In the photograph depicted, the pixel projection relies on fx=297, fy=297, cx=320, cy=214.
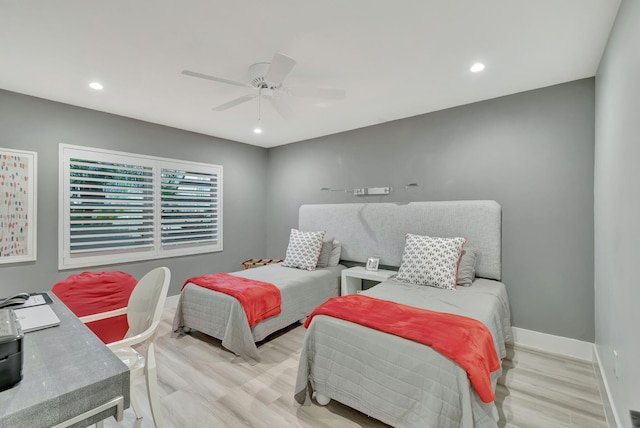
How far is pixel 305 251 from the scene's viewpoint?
3.88m

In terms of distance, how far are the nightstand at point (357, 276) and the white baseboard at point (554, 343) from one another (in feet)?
4.42

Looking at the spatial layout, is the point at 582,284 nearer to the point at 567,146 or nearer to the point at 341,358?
the point at 567,146

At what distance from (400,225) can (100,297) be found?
124 inches

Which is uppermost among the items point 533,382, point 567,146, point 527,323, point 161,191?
point 567,146

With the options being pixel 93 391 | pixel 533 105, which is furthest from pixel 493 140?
pixel 93 391

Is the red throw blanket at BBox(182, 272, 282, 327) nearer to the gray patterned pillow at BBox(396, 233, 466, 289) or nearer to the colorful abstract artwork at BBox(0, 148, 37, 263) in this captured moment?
the gray patterned pillow at BBox(396, 233, 466, 289)

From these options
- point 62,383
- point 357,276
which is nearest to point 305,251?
point 357,276

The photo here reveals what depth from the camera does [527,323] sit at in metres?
2.90

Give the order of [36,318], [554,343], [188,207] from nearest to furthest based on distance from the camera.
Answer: [36,318] → [554,343] → [188,207]

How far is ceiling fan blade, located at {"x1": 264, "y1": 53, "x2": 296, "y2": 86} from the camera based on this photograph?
186 cm

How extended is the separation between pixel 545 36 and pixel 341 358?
99.4 inches

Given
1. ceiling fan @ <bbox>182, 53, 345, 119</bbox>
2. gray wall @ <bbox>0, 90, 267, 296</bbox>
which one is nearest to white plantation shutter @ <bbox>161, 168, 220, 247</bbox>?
gray wall @ <bbox>0, 90, 267, 296</bbox>

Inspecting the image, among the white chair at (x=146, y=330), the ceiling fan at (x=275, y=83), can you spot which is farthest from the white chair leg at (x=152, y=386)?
the ceiling fan at (x=275, y=83)

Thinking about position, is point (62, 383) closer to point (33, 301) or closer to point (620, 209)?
point (33, 301)
